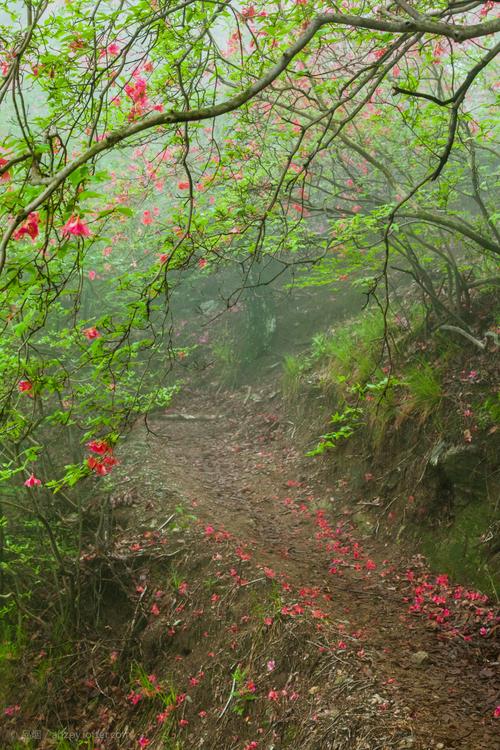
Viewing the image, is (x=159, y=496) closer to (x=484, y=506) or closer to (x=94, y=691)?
(x=94, y=691)

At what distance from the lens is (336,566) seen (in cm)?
543

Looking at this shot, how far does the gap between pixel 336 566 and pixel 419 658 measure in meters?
1.65


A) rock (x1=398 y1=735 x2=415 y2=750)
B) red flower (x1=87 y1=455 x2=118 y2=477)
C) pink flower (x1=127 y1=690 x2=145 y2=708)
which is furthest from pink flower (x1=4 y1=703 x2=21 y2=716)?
rock (x1=398 y1=735 x2=415 y2=750)

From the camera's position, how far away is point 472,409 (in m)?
5.27

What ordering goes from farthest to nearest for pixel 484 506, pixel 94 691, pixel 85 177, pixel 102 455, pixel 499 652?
pixel 94 691
pixel 484 506
pixel 499 652
pixel 102 455
pixel 85 177

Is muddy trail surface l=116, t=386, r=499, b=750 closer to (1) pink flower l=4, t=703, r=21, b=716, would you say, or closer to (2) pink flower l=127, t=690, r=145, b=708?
(2) pink flower l=127, t=690, r=145, b=708

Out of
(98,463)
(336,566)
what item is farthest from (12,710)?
(98,463)

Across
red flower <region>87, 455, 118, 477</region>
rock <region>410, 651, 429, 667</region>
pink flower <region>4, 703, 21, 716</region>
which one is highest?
red flower <region>87, 455, 118, 477</region>

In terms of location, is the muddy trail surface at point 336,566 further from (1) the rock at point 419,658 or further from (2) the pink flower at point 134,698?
(2) the pink flower at point 134,698

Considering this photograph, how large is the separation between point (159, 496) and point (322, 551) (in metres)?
2.13

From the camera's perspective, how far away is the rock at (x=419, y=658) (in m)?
3.78

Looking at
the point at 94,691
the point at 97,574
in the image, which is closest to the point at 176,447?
the point at 97,574

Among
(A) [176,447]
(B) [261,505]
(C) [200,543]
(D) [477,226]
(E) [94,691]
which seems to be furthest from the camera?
(A) [176,447]

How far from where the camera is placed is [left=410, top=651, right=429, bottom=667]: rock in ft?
12.4
